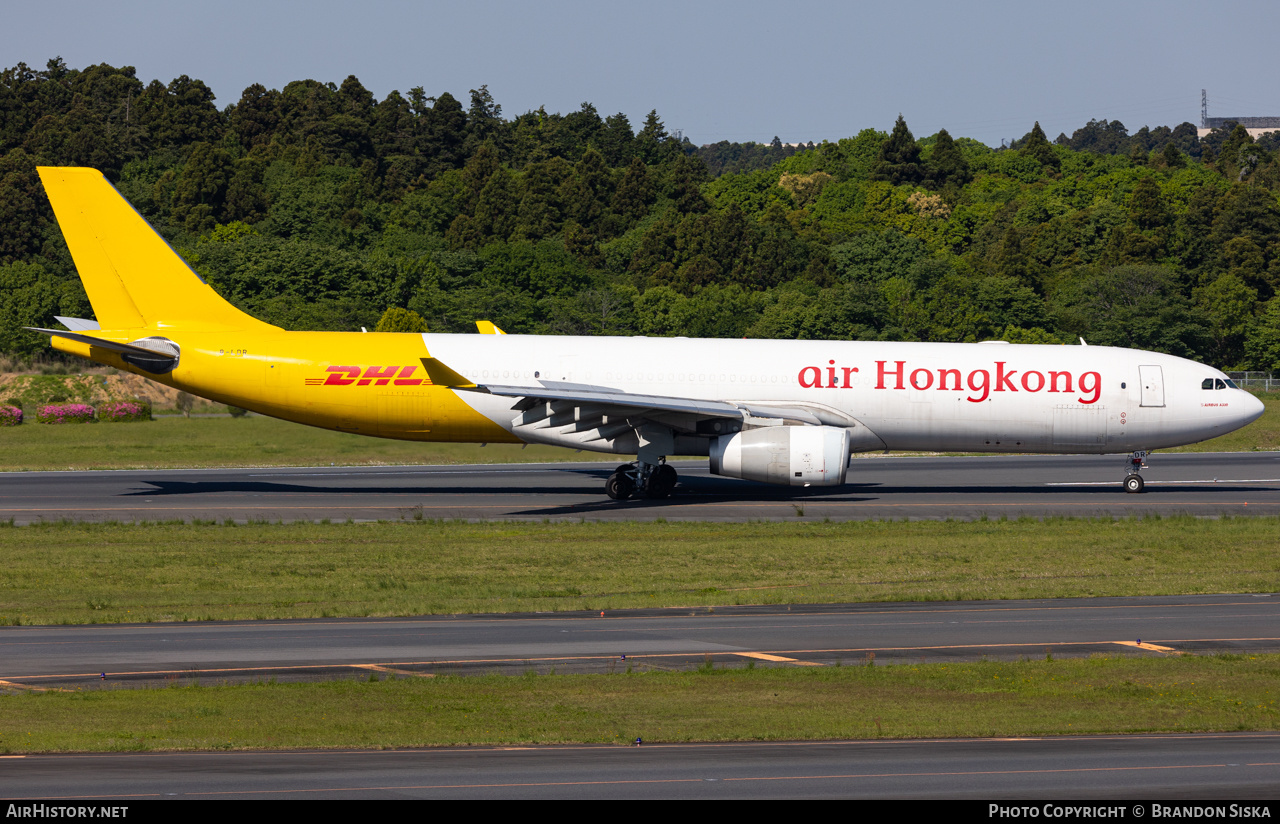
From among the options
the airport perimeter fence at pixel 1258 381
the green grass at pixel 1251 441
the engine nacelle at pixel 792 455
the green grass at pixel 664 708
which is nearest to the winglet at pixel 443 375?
the engine nacelle at pixel 792 455

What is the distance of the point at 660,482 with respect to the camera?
38312 mm

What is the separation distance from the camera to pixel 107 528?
3222 cm

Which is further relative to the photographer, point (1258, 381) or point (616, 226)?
point (616, 226)

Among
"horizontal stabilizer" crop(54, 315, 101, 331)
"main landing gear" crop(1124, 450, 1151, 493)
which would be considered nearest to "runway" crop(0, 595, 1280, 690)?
"main landing gear" crop(1124, 450, 1151, 493)

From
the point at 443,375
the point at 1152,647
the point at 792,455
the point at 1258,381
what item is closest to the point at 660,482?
the point at 792,455

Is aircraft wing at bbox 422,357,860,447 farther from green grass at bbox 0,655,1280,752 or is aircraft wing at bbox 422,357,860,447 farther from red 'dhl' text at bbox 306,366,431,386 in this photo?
green grass at bbox 0,655,1280,752

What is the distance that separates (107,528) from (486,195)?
118 meters

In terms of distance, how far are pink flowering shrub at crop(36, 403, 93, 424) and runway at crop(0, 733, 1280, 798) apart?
4448 cm

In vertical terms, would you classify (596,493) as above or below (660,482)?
below

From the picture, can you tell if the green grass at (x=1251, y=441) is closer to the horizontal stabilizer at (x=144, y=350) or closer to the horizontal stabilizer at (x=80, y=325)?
the horizontal stabilizer at (x=144, y=350)

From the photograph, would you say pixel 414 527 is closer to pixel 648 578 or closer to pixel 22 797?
pixel 648 578

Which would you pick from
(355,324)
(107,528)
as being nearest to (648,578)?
(107,528)

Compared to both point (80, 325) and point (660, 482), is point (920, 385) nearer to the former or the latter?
point (660, 482)

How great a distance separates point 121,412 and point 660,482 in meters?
27.9
